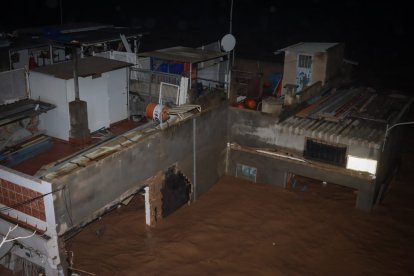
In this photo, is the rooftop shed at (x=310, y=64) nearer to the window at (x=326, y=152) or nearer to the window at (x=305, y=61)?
the window at (x=305, y=61)

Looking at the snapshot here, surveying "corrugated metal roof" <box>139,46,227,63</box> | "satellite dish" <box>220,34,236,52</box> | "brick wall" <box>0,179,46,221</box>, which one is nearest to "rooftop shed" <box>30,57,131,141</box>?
"corrugated metal roof" <box>139,46,227,63</box>

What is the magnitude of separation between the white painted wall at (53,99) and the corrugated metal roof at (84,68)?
25 centimetres

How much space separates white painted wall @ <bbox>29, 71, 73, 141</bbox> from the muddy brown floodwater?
400cm

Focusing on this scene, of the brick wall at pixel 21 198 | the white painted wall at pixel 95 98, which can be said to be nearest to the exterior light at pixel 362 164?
the white painted wall at pixel 95 98

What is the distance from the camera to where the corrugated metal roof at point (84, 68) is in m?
14.8

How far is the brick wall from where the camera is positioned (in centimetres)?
1139

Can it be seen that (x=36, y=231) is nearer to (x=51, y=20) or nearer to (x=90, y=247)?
(x=90, y=247)

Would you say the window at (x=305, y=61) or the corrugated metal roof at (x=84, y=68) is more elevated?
the corrugated metal roof at (x=84, y=68)

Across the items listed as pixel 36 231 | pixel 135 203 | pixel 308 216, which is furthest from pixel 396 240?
pixel 36 231

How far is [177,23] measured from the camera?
210ft

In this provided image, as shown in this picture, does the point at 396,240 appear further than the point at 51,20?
No

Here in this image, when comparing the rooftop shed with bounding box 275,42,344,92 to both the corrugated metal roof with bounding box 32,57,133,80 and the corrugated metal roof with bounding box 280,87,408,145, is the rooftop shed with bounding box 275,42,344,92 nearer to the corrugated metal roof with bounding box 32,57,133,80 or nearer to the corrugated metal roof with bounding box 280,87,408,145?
the corrugated metal roof with bounding box 280,87,408,145

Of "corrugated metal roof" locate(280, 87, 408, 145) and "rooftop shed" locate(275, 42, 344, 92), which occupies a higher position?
"rooftop shed" locate(275, 42, 344, 92)

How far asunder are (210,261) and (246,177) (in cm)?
610
